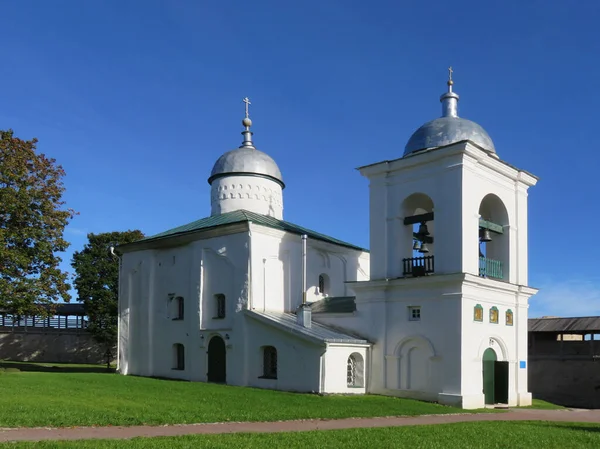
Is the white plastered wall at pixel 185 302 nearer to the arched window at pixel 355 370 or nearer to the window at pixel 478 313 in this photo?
the arched window at pixel 355 370

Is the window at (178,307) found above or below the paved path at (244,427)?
above

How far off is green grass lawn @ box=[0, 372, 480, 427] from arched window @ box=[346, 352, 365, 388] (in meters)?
1.24

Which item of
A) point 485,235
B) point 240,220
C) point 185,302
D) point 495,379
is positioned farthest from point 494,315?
point 185,302

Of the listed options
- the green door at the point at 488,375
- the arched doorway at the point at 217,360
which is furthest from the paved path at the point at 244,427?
the arched doorway at the point at 217,360

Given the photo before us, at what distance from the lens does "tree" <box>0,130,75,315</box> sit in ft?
83.7

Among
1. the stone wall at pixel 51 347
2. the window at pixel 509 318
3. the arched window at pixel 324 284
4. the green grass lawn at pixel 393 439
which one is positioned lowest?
the stone wall at pixel 51 347

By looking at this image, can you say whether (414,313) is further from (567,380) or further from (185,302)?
(567,380)

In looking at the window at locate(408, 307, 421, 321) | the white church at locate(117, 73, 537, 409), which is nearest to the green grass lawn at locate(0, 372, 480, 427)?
the white church at locate(117, 73, 537, 409)

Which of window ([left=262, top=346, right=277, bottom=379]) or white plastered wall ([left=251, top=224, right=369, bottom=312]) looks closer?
window ([left=262, top=346, right=277, bottom=379])

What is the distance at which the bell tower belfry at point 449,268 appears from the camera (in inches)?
773

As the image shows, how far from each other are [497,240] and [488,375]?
4883 mm

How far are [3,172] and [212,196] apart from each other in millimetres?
9329

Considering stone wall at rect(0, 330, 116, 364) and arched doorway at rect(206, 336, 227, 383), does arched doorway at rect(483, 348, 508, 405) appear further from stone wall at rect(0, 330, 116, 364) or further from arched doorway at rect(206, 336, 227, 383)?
stone wall at rect(0, 330, 116, 364)

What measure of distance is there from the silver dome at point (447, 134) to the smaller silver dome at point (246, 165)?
8765 mm
